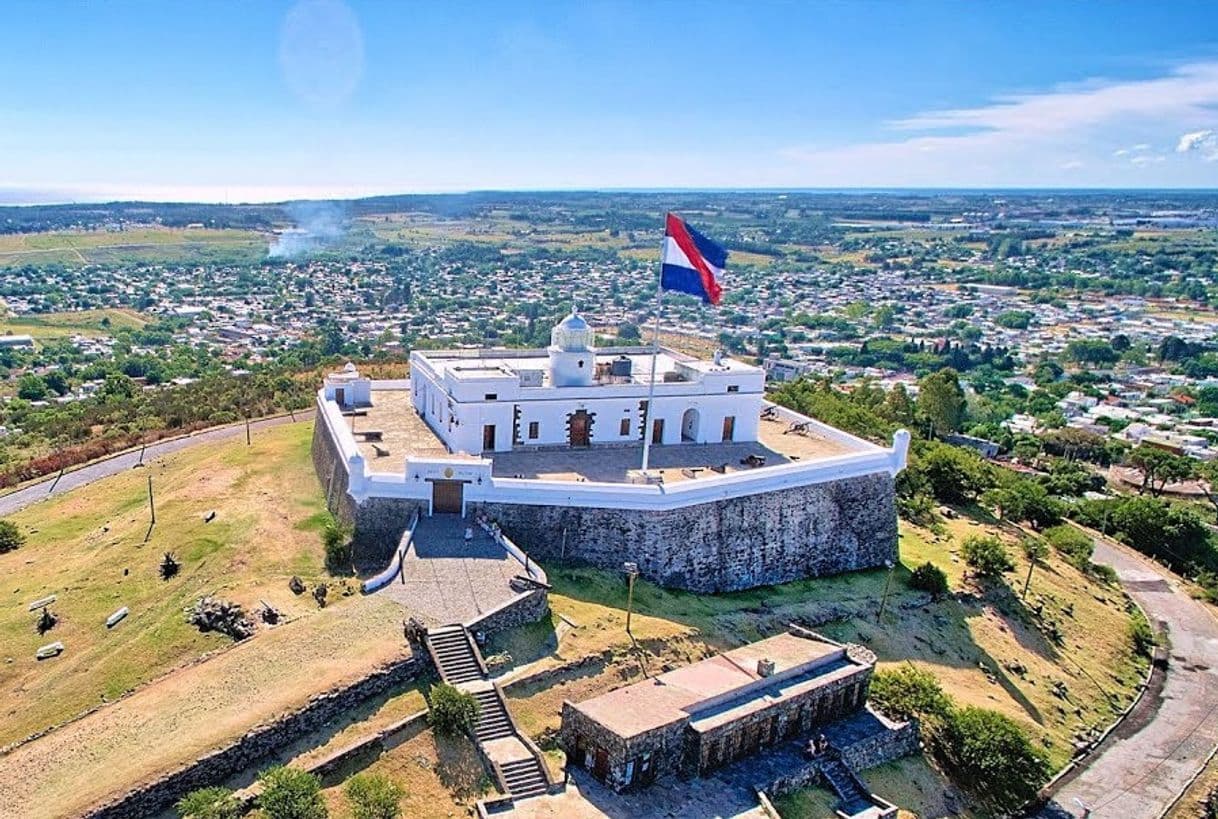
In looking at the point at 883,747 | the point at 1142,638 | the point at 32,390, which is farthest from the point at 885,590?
the point at 32,390

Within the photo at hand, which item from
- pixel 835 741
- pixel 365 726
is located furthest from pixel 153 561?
pixel 835 741

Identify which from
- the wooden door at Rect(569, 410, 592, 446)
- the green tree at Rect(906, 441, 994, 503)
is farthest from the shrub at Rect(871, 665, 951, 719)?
the green tree at Rect(906, 441, 994, 503)

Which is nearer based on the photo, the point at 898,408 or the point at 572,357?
the point at 572,357

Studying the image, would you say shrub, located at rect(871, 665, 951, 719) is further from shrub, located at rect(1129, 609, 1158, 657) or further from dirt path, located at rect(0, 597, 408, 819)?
shrub, located at rect(1129, 609, 1158, 657)

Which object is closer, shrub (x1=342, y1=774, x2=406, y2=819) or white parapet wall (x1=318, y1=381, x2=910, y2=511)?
shrub (x1=342, y1=774, x2=406, y2=819)

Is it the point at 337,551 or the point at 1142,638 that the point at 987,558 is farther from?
the point at 337,551

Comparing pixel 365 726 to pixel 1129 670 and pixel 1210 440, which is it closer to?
pixel 1129 670
